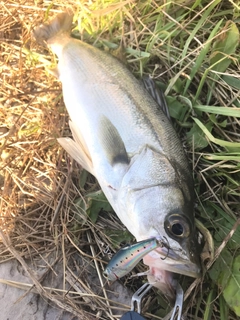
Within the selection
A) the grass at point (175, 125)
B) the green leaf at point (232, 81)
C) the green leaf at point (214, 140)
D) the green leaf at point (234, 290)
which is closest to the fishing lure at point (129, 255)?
the grass at point (175, 125)

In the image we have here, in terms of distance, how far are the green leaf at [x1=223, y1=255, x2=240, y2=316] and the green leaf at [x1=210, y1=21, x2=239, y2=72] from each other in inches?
53.8

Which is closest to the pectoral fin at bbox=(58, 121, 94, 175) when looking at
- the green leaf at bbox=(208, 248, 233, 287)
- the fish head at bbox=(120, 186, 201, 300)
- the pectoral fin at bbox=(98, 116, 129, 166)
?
the pectoral fin at bbox=(98, 116, 129, 166)

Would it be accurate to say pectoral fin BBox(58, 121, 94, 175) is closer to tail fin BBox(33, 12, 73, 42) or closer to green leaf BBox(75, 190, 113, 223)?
green leaf BBox(75, 190, 113, 223)

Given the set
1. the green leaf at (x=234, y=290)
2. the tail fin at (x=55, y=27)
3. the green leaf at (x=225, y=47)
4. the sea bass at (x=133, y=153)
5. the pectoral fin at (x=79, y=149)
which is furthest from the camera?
the tail fin at (x=55, y=27)

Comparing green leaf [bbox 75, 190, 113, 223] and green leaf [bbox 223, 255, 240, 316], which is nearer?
green leaf [bbox 223, 255, 240, 316]

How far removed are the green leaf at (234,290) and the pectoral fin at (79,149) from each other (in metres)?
1.12

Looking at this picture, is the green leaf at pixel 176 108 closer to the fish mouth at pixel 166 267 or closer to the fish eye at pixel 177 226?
the fish eye at pixel 177 226

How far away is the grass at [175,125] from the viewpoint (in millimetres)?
2443

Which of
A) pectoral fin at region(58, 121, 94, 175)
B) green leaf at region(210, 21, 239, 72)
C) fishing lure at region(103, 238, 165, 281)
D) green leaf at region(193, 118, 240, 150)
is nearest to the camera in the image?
fishing lure at region(103, 238, 165, 281)

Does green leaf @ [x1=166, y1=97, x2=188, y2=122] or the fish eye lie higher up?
green leaf @ [x1=166, y1=97, x2=188, y2=122]

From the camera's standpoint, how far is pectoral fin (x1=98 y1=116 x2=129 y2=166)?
2.22m

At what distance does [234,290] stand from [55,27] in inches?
91.1

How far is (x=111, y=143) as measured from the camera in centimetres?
227

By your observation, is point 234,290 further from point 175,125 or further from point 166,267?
point 175,125
